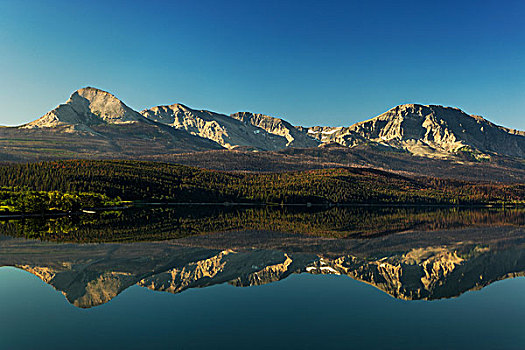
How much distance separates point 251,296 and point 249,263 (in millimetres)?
16521

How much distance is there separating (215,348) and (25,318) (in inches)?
598

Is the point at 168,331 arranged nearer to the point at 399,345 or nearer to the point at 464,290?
the point at 399,345

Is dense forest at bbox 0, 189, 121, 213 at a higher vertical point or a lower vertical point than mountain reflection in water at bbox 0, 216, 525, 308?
lower

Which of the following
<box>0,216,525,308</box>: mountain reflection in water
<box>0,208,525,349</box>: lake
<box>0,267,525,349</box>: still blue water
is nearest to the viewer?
<box>0,267,525,349</box>: still blue water

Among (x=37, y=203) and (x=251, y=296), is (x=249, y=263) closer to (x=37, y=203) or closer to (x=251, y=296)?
(x=251, y=296)

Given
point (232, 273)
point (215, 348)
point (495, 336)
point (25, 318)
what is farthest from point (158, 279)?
point (495, 336)

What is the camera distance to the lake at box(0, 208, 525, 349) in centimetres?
2728

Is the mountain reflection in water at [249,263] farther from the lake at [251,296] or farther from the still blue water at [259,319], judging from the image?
the still blue water at [259,319]

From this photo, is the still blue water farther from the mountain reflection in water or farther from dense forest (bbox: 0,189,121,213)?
dense forest (bbox: 0,189,121,213)

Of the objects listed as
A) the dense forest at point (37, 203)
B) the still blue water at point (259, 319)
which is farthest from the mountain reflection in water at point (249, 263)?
the dense forest at point (37, 203)

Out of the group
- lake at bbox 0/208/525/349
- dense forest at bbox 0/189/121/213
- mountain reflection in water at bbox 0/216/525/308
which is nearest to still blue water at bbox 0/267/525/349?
lake at bbox 0/208/525/349

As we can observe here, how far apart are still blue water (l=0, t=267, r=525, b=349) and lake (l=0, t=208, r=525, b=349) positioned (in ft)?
0.39

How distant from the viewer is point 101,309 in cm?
3300

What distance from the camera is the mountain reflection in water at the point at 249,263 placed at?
42250 millimetres
